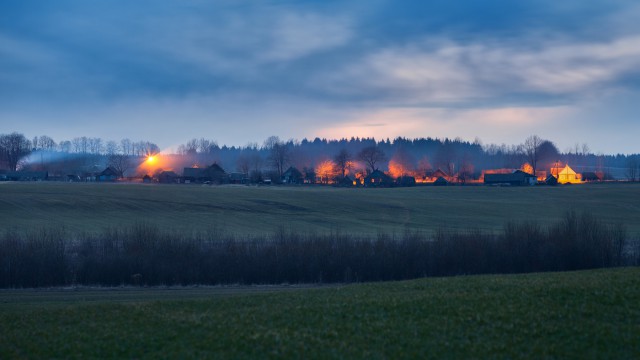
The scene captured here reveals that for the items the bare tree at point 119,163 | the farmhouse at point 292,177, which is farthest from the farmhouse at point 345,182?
the bare tree at point 119,163

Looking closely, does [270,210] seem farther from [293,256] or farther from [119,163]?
[119,163]

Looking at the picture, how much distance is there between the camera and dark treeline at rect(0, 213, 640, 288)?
30.3 meters

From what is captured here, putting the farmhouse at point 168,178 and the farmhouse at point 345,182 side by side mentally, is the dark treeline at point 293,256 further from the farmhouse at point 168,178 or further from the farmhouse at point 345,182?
the farmhouse at point 168,178

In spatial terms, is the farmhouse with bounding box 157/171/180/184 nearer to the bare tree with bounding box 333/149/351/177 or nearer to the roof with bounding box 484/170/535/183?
the bare tree with bounding box 333/149/351/177

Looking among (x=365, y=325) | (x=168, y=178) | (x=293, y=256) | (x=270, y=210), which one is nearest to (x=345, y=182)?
(x=168, y=178)

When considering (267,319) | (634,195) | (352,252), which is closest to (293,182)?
(634,195)

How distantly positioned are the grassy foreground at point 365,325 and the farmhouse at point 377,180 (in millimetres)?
106390

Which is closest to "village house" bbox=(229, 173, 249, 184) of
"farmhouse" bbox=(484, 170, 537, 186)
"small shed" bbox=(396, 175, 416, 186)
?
"small shed" bbox=(396, 175, 416, 186)

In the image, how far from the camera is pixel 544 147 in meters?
186

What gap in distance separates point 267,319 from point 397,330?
3493 mm

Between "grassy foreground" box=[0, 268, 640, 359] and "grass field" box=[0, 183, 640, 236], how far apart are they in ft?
95.6

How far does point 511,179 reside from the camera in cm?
12400

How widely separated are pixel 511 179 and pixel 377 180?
30410 mm

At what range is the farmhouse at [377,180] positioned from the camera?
407 ft
